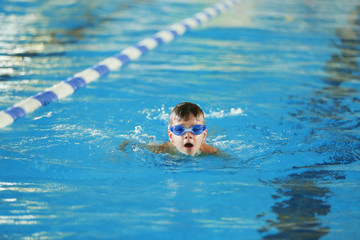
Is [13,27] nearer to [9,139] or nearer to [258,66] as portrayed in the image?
[258,66]

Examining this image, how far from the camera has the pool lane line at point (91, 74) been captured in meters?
4.35

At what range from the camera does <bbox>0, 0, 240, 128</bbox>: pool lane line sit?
171 inches

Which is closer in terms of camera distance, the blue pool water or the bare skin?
the blue pool water

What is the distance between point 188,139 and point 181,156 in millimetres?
183

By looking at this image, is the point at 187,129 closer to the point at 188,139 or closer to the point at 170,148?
the point at 188,139

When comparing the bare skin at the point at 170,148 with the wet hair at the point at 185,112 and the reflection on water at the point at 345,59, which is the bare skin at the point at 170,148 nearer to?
the wet hair at the point at 185,112

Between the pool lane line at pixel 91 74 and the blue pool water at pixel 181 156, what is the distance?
93 millimetres

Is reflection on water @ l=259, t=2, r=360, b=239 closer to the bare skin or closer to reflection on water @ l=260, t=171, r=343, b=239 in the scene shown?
reflection on water @ l=260, t=171, r=343, b=239

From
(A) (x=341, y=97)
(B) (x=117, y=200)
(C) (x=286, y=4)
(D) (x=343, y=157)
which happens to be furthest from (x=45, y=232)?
(C) (x=286, y=4)

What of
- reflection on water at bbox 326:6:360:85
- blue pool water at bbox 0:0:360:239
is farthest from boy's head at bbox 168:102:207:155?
reflection on water at bbox 326:6:360:85

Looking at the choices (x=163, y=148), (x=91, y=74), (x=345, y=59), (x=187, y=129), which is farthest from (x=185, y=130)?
(x=345, y=59)

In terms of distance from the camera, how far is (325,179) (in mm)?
3033

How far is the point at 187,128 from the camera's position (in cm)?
324

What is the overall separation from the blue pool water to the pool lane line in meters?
0.09
